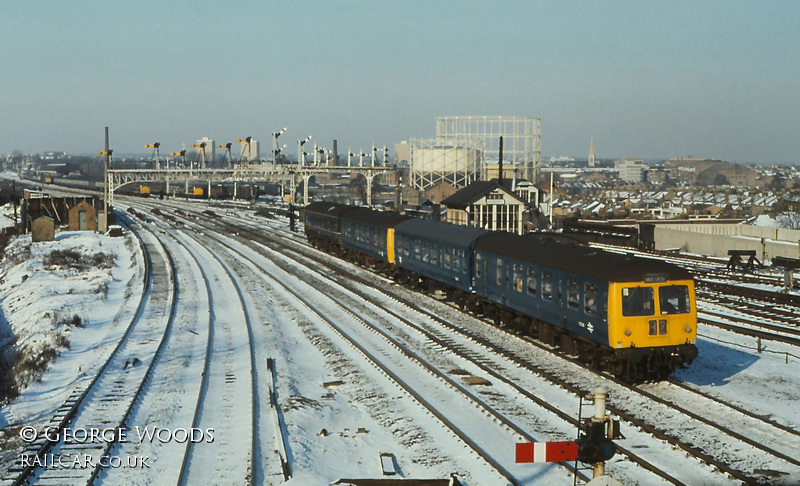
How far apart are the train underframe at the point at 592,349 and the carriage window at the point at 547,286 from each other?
905 mm

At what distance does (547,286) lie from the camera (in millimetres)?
22391

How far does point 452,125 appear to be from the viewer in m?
131

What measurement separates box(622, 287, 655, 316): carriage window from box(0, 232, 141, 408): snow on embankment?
14005 mm

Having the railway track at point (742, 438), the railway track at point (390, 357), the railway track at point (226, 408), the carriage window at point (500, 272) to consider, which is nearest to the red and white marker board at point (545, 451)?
the railway track at point (390, 357)

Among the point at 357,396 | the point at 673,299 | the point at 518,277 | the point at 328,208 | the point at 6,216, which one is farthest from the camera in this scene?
the point at 6,216

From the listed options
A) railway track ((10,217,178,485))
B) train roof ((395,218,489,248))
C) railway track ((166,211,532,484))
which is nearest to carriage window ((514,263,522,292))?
railway track ((166,211,532,484))

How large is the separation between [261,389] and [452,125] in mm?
115020

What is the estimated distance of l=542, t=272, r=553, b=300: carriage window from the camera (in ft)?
72.8

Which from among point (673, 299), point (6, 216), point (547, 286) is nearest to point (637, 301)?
point (673, 299)

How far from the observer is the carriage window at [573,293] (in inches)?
814

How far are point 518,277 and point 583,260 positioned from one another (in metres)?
3.81

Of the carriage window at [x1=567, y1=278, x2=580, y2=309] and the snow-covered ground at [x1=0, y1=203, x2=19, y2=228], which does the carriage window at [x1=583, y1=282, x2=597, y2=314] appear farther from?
the snow-covered ground at [x1=0, y1=203, x2=19, y2=228]

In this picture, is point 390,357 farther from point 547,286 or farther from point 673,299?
point 673,299

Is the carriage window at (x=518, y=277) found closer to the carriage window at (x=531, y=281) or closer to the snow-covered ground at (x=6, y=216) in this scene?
the carriage window at (x=531, y=281)
